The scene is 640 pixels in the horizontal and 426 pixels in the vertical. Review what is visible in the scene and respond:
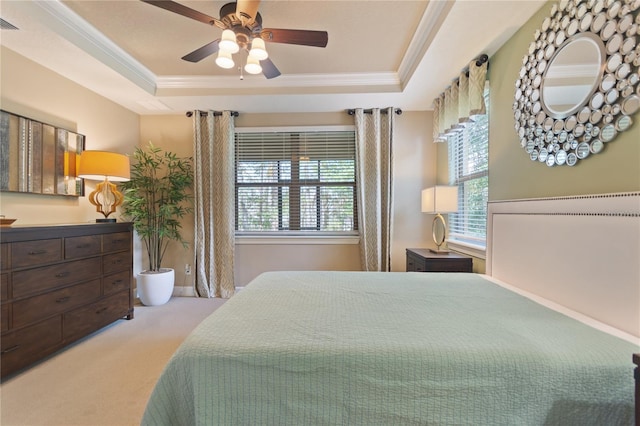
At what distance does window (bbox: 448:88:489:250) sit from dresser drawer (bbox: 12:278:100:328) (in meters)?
3.62

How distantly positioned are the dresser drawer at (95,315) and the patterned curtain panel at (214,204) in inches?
36.0

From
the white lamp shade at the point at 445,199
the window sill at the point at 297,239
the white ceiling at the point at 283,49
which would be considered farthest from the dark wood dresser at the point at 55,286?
the white lamp shade at the point at 445,199

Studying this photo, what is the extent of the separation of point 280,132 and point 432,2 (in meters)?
2.27

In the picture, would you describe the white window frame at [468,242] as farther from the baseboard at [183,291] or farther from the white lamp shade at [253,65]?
the baseboard at [183,291]

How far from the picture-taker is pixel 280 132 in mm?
3672

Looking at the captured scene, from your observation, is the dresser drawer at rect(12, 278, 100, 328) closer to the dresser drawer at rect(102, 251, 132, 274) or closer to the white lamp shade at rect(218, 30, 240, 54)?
the dresser drawer at rect(102, 251, 132, 274)

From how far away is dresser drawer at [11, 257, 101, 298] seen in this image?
1.83 meters

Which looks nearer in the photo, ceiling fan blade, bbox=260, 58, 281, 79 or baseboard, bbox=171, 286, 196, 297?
ceiling fan blade, bbox=260, 58, 281, 79

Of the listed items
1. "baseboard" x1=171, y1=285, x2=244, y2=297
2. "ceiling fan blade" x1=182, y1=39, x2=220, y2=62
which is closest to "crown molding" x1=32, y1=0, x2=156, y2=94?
"ceiling fan blade" x1=182, y1=39, x2=220, y2=62

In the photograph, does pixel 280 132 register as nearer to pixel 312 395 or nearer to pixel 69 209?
pixel 69 209

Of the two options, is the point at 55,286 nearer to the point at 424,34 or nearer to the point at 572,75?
the point at 424,34

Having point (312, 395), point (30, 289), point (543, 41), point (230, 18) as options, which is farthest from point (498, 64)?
point (30, 289)

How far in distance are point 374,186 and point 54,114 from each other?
135 inches

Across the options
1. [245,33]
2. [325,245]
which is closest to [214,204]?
[325,245]
